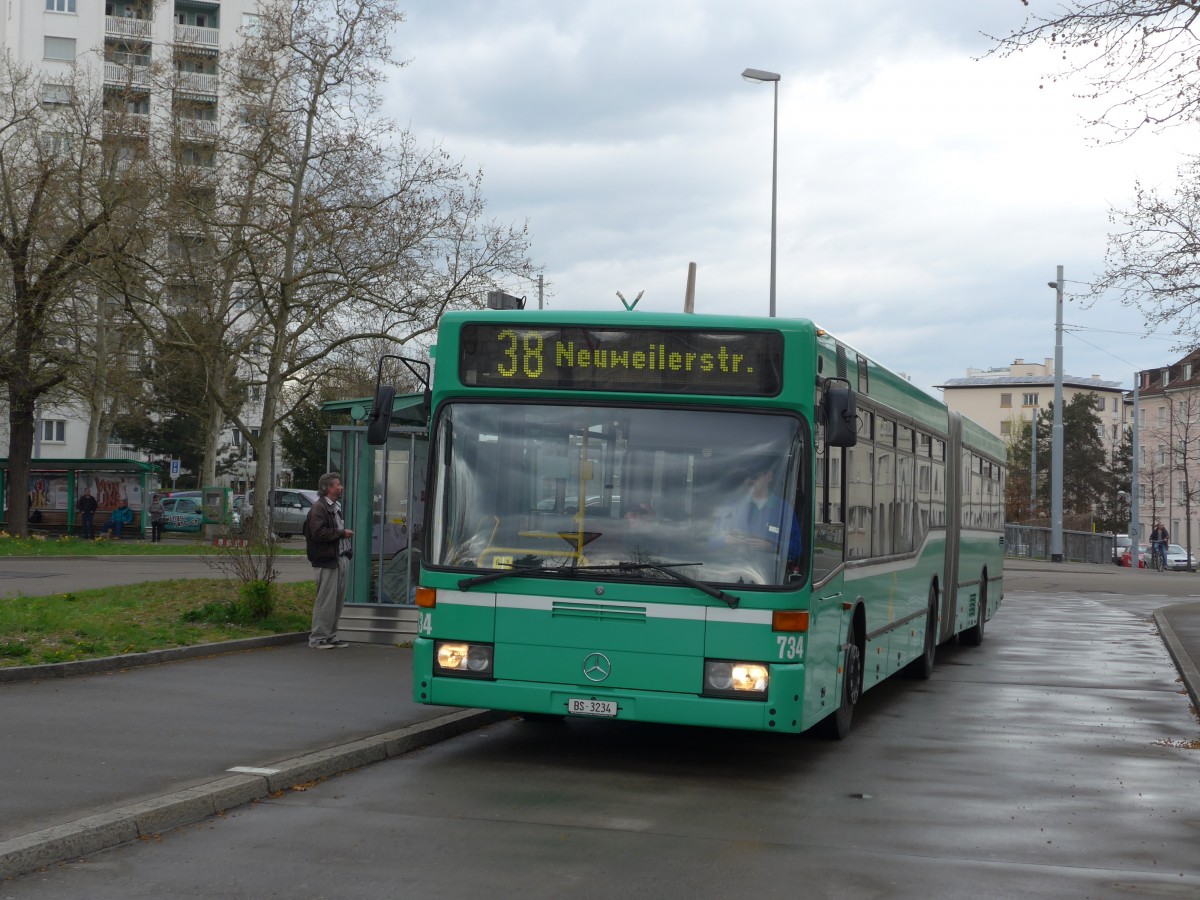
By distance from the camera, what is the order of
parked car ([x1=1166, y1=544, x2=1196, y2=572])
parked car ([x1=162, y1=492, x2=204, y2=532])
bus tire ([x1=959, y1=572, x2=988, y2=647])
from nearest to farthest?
bus tire ([x1=959, y1=572, x2=988, y2=647]) < parked car ([x1=162, y1=492, x2=204, y2=532]) < parked car ([x1=1166, y1=544, x2=1196, y2=572])

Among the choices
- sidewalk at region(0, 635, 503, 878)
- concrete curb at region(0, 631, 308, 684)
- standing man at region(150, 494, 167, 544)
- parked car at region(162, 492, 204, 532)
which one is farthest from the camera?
parked car at region(162, 492, 204, 532)

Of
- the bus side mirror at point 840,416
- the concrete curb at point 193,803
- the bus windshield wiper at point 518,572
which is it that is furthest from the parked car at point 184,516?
the bus side mirror at point 840,416

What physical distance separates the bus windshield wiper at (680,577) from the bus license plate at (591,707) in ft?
2.66

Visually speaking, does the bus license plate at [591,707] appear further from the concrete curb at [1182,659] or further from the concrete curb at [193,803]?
the concrete curb at [1182,659]

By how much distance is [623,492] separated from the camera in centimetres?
905

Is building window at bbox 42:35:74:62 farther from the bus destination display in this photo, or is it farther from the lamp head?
the bus destination display

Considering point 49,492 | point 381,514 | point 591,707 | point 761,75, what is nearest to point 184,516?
point 49,492

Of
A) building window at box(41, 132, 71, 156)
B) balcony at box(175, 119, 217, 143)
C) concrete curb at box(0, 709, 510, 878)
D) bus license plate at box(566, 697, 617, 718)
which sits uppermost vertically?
building window at box(41, 132, 71, 156)

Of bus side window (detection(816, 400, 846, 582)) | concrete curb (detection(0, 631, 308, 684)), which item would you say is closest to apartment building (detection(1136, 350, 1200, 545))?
concrete curb (detection(0, 631, 308, 684))

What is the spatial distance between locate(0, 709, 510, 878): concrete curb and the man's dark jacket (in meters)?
5.03

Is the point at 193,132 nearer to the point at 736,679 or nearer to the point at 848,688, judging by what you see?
the point at 848,688

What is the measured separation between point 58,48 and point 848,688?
7842 centimetres

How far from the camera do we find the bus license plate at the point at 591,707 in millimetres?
8930

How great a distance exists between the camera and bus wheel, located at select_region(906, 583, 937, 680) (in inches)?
615
